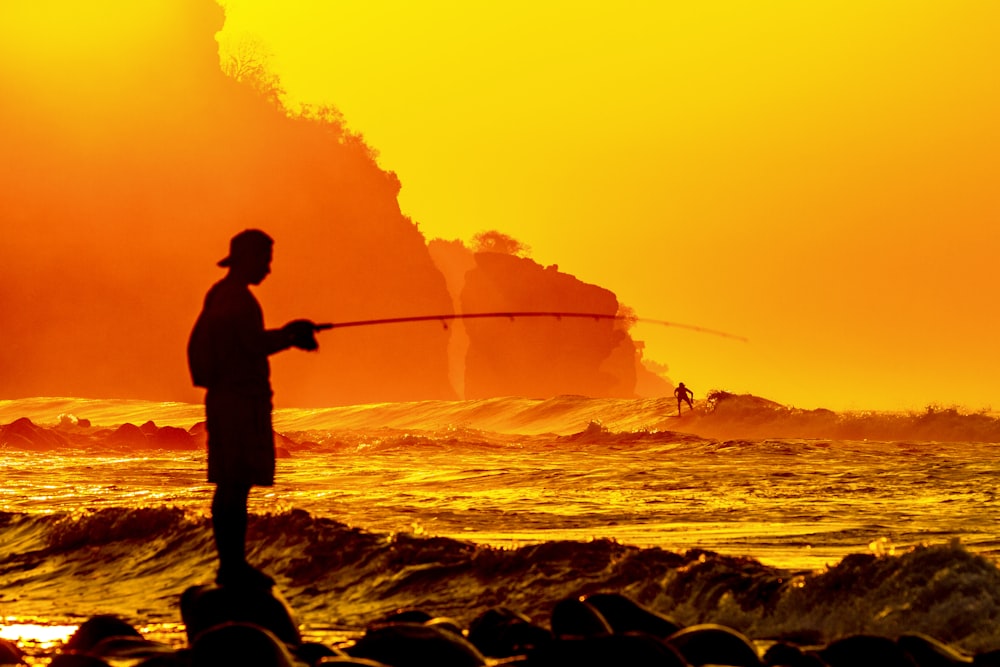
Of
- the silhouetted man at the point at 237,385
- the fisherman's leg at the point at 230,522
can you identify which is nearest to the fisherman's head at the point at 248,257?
the silhouetted man at the point at 237,385

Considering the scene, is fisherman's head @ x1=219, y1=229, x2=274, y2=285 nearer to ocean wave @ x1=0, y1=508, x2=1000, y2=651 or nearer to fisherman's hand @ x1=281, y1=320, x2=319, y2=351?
fisherman's hand @ x1=281, y1=320, x2=319, y2=351

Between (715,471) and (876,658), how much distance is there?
1713cm

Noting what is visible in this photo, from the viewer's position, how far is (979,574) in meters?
8.14

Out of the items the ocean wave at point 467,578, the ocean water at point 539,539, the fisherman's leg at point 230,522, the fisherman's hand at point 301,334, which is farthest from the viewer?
the ocean water at point 539,539

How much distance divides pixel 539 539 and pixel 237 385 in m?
5.24

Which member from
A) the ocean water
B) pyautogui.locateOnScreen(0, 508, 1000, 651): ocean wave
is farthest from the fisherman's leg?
pyautogui.locateOnScreen(0, 508, 1000, 651): ocean wave

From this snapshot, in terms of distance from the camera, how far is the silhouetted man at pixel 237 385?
7.11 m

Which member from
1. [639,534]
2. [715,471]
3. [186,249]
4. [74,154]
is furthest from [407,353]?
[639,534]

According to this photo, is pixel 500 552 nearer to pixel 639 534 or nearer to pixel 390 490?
pixel 639 534

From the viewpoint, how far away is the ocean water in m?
8.34

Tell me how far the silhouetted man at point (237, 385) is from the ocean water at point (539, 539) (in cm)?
114

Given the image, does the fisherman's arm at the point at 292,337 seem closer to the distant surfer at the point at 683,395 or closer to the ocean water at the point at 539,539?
the ocean water at the point at 539,539

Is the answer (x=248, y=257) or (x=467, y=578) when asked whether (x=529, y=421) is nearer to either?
(x=467, y=578)

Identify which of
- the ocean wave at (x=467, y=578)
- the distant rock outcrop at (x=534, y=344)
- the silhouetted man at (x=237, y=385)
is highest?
the distant rock outcrop at (x=534, y=344)
